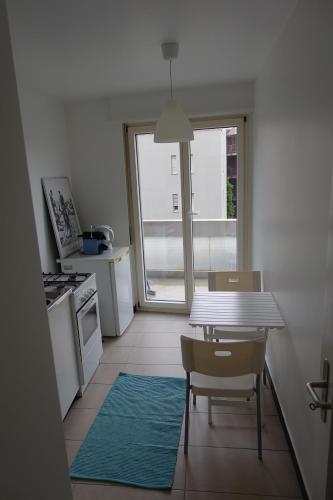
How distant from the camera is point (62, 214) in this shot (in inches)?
143

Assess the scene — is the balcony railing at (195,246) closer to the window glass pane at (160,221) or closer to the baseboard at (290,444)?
the window glass pane at (160,221)

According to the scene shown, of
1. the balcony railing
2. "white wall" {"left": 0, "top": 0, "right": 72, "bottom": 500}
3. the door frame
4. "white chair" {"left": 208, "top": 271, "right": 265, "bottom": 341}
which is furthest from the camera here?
the balcony railing

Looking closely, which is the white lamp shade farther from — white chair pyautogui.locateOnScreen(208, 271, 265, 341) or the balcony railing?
the balcony railing

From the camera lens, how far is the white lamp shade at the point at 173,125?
238 centimetres

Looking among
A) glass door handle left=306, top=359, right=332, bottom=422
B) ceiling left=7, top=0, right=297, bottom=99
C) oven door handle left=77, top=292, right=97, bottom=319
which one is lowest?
oven door handle left=77, top=292, right=97, bottom=319

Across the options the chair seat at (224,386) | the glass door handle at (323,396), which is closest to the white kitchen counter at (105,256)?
the chair seat at (224,386)

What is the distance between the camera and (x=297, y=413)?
1967mm

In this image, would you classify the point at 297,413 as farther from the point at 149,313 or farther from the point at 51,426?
the point at 149,313

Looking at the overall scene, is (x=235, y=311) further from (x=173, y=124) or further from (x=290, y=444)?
(x=173, y=124)

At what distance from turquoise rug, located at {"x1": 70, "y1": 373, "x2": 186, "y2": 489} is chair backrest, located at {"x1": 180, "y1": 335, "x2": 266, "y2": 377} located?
69 cm

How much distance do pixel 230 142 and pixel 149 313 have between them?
226 centimetres

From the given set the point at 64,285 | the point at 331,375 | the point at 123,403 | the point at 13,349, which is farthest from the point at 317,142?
the point at 123,403

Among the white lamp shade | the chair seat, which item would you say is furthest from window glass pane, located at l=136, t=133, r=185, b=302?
the chair seat

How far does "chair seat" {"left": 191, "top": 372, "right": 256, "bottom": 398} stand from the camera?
1986mm
